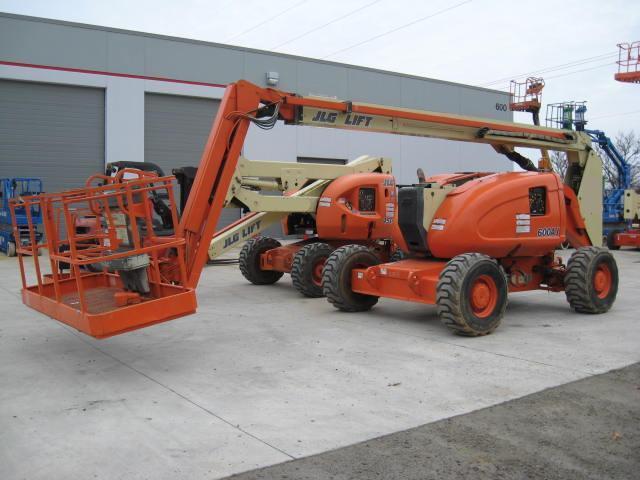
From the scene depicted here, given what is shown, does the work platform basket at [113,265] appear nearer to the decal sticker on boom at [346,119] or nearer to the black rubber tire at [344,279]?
the black rubber tire at [344,279]

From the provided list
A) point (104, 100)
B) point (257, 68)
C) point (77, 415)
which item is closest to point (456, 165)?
point (257, 68)

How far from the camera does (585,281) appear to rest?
8.60m

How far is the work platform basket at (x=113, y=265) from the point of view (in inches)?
216

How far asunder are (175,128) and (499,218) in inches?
668

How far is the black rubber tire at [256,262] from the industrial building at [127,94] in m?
11.5

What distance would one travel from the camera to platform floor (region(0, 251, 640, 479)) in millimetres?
4055

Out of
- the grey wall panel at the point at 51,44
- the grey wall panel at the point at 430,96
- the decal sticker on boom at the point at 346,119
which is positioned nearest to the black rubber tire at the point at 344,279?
the decal sticker on boom at the point at 346,119

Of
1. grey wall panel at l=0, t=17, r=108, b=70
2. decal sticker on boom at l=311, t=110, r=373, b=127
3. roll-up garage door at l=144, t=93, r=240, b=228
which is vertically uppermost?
grey wall panel at l=0, t=17, r=108, b=70

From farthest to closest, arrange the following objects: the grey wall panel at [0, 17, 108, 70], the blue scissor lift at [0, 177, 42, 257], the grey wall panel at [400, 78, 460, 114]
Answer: the grey wall panel at [400, 78, 460, 114]
the grey wall panel at [0, 17, 108, 70]
the blue scissor lift at [0, 177, 42, 257]

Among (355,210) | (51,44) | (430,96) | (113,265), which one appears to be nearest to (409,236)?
(355,210)

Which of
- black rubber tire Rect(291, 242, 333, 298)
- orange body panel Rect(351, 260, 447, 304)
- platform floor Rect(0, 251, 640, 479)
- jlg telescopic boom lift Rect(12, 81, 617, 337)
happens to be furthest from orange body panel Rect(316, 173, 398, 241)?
orange body panel Rect(351, 260, 447, 304)

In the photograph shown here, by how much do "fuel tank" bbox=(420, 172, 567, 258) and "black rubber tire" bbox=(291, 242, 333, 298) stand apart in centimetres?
247

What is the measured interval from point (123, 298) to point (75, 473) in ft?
8.29

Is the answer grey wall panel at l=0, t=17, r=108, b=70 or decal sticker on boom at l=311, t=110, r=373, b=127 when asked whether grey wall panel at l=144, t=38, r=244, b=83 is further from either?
decal sticker on boom at l=311, t=110, r=373, b=127
